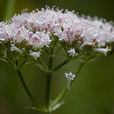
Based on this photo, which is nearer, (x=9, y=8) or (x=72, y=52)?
(x=72, y=52)

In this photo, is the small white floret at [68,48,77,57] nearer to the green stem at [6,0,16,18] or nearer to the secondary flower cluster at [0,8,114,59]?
the secondary flower cluster at [0,8,114,59]

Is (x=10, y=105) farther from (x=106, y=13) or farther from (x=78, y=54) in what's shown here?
(x=106, y=13)

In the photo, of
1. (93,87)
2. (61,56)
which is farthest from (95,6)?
(93,87)

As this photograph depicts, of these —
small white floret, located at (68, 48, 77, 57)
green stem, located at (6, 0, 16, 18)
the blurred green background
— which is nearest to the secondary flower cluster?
small white floret, located at (68, 48, 77, 57)

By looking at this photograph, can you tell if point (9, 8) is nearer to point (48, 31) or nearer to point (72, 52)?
point (48, 31)

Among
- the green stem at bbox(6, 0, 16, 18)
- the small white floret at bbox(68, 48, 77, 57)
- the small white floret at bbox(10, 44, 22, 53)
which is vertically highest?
the green stem at bbox(6, 0, 16, 18)

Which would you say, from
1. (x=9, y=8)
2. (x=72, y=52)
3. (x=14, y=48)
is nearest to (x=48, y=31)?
(x=72, y=52)
